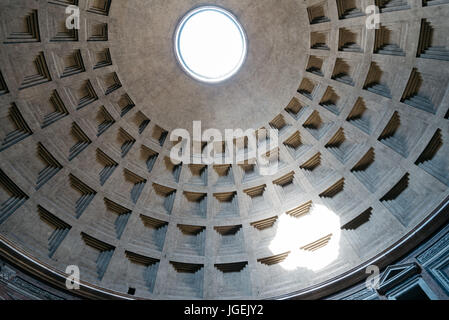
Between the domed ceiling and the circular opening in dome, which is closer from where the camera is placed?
the domed ceiling

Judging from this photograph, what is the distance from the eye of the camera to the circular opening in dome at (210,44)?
21.8 m

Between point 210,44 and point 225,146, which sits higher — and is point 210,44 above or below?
above

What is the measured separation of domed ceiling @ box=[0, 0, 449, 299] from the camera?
17.1 meters

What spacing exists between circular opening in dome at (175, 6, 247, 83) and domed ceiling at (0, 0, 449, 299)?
60cm

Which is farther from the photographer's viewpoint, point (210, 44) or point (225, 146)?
point (210, 44)

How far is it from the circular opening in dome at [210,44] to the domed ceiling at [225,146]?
0.60 m

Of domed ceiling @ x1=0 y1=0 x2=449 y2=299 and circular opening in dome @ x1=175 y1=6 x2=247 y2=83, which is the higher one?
circular opening in dome @ x1=175 y1=6 x2=247 y2=83

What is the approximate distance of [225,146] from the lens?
75.8 feet

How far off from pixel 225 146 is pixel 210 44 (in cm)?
Answer: 785

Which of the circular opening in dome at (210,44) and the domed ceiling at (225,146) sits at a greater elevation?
the circular opening in dome at (210,44)

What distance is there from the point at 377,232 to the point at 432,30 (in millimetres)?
9659

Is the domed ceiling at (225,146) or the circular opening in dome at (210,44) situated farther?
the circular opening in dome at (210,44)
